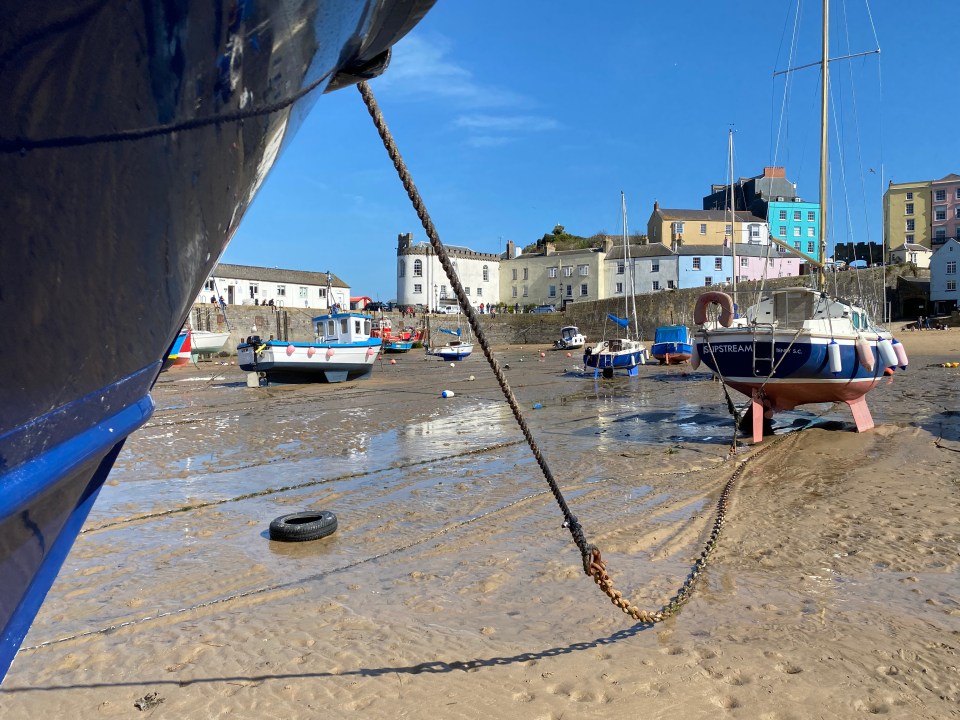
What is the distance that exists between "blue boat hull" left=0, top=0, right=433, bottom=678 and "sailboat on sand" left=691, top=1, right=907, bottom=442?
36.8 feet

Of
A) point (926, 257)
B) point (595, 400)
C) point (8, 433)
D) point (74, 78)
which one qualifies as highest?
point (926, 257)

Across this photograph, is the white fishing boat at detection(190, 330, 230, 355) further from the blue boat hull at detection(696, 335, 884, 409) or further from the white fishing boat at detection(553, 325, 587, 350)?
the blue boat hull at detection(696, 335, 884, 409)

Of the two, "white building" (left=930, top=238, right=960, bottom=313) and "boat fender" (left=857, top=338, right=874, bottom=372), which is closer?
"boat fender" (left=857, top=338, right=874, bottom=372)

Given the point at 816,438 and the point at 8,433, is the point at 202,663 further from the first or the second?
the point at 816,438

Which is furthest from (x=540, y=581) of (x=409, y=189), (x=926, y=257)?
(x=926, y=257)

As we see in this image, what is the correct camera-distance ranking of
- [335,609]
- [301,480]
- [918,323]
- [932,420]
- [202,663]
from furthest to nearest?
[918,323] < [932,420] < [301,480] < [335,609] < [202,663]

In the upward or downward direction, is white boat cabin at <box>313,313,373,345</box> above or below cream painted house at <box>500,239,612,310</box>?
below

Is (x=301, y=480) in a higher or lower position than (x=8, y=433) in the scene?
lower

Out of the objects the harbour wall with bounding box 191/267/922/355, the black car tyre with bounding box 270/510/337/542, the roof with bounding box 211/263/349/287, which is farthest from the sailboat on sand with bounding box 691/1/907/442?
the roof with bounding box 211/263/349/287

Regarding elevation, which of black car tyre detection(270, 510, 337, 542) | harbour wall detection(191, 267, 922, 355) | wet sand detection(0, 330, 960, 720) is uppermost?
harbour wall detection(191, 267, 922, 355)

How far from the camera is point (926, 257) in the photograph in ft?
236

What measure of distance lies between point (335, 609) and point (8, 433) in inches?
138

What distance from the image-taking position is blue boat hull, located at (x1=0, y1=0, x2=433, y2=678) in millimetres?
1433

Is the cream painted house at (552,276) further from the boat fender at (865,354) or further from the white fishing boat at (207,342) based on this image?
the boat fender at (865,354)
